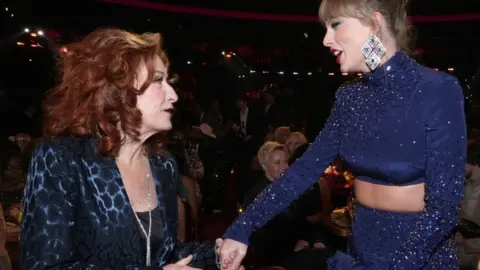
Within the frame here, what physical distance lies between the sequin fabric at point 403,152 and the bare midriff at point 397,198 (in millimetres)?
24

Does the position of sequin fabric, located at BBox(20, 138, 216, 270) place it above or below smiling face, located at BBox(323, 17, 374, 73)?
below

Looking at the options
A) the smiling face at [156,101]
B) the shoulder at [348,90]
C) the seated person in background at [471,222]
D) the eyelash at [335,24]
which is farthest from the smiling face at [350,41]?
the seated person in background at [471,222]

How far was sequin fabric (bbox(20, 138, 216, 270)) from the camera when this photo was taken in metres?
1.66

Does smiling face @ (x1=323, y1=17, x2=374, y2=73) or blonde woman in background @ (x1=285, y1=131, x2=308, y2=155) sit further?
blonde woman in background @ (x1=285, y1=131, x2=308, y2=155)

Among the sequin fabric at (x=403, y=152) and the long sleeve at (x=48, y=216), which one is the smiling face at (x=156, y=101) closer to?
the long sleeve at (x=48, y=216)

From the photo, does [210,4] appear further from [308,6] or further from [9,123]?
[9,123]

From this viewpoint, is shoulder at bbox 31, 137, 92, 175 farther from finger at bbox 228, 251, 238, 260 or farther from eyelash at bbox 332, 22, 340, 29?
eyelash at bbox 332, 22, 340, 29

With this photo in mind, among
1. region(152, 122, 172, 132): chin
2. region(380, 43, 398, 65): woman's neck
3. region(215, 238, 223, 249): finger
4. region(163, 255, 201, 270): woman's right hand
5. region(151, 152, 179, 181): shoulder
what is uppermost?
region(380, 43, 398, 65): woman's neck

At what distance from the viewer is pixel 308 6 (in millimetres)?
10438

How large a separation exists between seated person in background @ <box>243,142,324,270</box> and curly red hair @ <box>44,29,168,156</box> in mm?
1991

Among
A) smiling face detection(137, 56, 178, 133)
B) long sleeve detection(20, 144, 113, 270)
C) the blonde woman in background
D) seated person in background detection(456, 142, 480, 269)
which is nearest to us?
long sleeve detection(20, 144, 113, 270)

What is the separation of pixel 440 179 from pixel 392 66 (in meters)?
0.42

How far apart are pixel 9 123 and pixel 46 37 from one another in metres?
1.38

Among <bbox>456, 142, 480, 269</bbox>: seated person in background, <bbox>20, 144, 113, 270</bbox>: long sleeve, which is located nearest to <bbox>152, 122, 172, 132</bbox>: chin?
<bbox>20, 144, 113, 270</bbox>: long sleeve
